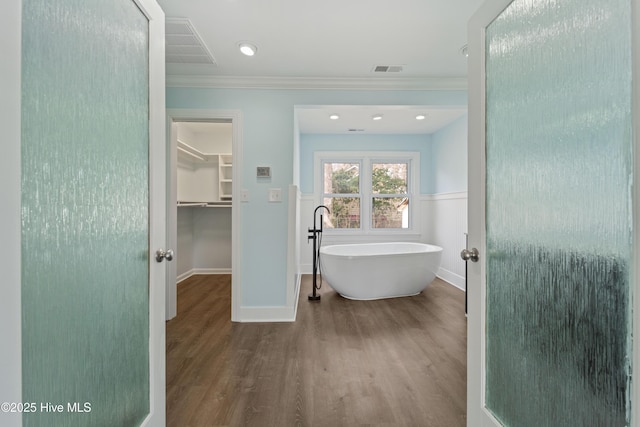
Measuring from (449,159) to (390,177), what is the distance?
3.40ft

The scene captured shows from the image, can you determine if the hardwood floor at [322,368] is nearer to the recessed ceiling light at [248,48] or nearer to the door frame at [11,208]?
the door frame at [11,208]

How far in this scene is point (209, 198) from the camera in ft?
16.4

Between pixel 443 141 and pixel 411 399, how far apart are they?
3.85m

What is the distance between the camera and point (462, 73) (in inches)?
111

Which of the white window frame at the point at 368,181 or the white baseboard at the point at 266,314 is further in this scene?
the white window frame at the point at 368,181

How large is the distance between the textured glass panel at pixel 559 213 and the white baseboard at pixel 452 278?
305 centimetres

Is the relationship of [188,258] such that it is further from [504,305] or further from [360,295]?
[504,305]

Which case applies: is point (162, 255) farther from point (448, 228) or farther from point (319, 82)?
point (448, 228)

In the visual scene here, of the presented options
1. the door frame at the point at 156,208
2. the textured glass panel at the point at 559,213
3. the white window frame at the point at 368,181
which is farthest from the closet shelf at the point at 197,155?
the textured glass panel at the point at 559,213

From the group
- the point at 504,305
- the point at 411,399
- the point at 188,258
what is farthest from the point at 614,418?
the point at 188,258

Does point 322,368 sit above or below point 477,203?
below

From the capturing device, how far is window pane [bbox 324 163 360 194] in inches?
203

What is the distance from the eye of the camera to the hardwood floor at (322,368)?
157 centimetres

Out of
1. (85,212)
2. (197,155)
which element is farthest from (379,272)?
(197,155)
